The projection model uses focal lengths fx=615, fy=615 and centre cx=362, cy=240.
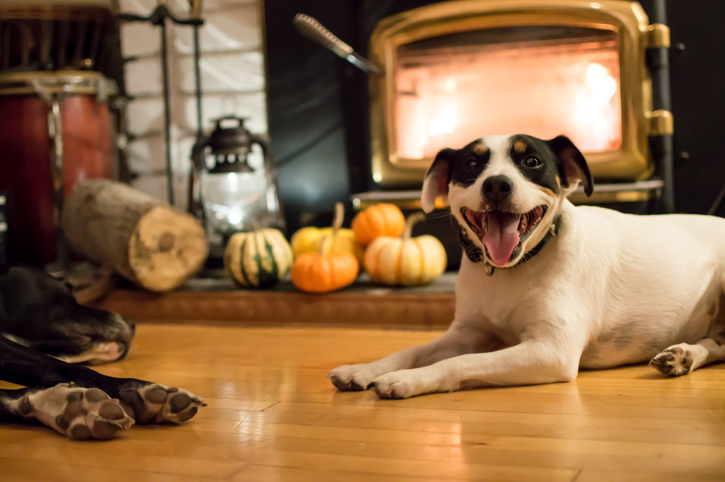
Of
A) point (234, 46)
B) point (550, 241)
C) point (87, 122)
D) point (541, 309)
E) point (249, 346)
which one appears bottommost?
point (249, 346)

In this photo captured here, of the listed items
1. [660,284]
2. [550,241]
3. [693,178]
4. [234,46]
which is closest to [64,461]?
[550,241]

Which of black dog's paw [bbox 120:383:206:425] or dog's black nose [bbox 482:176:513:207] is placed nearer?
black dog's paw [bbox 120:383:206:425]

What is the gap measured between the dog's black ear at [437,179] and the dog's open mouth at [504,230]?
0.15 meters

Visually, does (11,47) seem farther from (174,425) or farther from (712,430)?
(712,430)

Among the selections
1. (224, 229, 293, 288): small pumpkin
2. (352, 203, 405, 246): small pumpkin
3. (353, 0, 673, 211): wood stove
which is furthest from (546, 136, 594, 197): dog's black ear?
(224, 229, 293, 288): small pumpkin

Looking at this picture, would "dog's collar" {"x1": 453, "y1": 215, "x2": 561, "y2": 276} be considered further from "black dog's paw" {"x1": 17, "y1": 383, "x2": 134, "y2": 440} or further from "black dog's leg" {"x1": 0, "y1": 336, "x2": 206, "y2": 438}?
"black dog's paw" {"x1": 17, "y1": 383, "x2": 134, "y2": 440}

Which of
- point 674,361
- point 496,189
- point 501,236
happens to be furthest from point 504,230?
point 674,361

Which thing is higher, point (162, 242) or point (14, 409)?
point (162, 242)

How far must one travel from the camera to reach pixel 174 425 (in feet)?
4.51

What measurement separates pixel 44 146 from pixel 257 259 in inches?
65.1

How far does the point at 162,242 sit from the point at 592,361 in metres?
1.96

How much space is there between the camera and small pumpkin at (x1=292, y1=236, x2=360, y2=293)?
2.62 m

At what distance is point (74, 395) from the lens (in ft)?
4.25

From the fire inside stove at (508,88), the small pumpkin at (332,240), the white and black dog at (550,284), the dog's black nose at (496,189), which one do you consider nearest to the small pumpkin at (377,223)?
the small pumpkin at (332,240)
